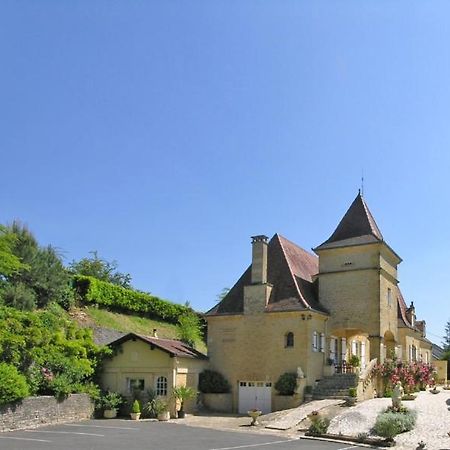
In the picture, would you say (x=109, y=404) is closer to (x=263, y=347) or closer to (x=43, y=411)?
(x=43, y=411)

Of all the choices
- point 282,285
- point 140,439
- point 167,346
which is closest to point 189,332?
point 167,346

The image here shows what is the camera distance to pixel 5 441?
18.8m

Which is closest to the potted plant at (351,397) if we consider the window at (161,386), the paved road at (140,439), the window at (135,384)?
the paved road at (140,439)

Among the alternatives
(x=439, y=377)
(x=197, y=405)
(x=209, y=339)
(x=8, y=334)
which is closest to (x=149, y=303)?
(x=209, y=339)

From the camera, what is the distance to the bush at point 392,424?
2100cm

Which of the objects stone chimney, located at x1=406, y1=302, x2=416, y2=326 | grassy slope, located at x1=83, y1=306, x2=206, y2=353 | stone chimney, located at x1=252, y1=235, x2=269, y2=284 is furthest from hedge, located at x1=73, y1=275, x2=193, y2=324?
stone chimney, located at x1=406, y1=302, x2=416, y2=326

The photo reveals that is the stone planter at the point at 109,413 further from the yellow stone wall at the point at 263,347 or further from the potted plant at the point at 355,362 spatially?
the potted plant at the point at 355,362

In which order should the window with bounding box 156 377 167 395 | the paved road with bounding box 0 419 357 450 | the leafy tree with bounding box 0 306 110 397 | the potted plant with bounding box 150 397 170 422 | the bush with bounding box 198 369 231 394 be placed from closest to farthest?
the paved road with bounding box 0 419 357 450, the leafy tree with bounding box 0 306 110 397, the potted plant with bounding box 150 397 170 422, the window with bounding box 156 377 167 395, the bush with bounding box 198 369 231 394

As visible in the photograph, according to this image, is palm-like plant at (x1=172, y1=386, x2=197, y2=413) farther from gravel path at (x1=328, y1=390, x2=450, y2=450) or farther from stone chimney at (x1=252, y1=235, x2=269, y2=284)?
gravel path at (x1=328, y1=390, x2=450, y2=450)

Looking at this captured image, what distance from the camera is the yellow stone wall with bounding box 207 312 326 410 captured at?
30.6m

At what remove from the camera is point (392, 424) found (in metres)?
21.2

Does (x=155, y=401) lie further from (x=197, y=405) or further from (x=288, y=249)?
(x=288, y=249)

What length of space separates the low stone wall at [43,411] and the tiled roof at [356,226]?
15.9m

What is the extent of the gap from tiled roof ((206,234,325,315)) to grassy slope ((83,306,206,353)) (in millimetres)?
7515
